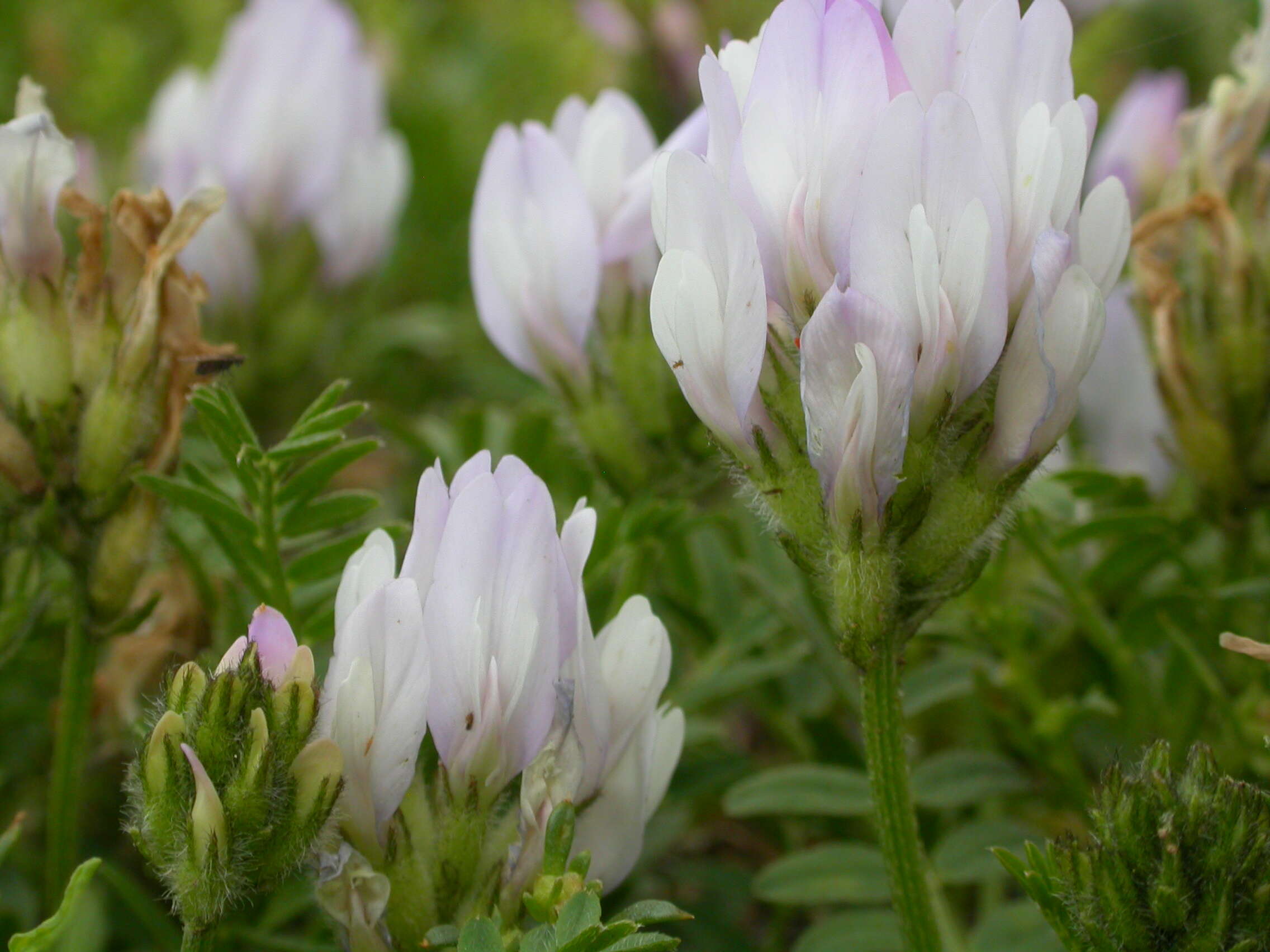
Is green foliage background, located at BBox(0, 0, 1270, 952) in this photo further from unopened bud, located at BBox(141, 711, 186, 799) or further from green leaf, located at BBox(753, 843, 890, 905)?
unopened bud, located at BBox(141, 711, 186, 799)

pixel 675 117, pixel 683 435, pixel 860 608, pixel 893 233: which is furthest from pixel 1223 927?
pixel 675 117

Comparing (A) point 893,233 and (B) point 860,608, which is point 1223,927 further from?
(A) point 893,233

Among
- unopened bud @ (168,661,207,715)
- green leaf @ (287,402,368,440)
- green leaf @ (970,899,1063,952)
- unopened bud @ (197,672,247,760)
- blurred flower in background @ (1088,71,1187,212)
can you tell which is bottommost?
green leaf @ (970,899,1063,952)

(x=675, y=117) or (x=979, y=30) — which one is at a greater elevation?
(x=675, y=117)

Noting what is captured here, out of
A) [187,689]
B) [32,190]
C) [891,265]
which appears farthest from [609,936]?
[32,190]

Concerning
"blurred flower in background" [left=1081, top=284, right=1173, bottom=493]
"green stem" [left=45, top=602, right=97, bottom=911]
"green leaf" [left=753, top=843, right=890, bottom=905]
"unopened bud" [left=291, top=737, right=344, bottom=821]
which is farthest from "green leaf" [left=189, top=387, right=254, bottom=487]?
"blurred flower in background" [left=1081, top=284, right=1173, bottom=493]

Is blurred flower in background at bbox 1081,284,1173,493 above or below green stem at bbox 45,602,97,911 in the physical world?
above
